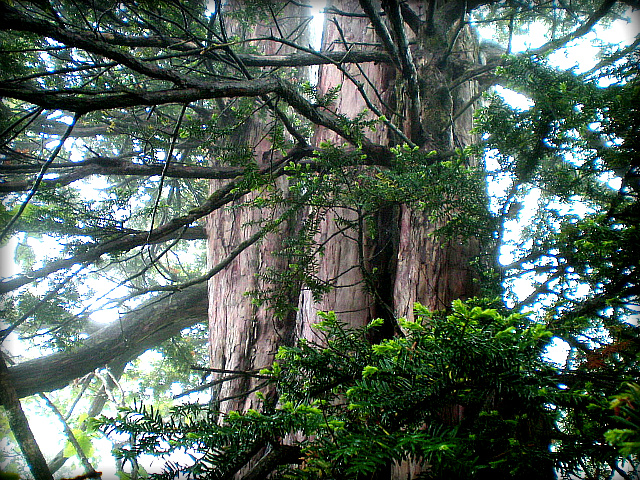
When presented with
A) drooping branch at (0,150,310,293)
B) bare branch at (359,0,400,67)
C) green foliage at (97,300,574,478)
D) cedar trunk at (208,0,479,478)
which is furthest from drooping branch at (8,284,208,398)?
green foliage at (97,300,574,478)

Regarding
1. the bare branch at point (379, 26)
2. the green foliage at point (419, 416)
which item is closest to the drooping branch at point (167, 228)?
the bare branch at point (379, 26)

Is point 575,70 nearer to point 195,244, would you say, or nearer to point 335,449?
point 335,449

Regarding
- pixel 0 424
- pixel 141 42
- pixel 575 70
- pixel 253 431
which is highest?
pixel 141 42

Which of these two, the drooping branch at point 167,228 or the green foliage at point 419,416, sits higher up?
the drooping branch at point 167,228

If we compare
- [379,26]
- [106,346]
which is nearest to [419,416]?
[379,26]

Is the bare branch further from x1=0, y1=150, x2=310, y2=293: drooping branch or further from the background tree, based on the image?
x1=0, y1=150, x2=310, y2=293: drooping branch

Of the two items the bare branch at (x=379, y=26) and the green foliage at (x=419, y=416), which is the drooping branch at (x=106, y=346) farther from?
the green foliage at (x=419, y=416)

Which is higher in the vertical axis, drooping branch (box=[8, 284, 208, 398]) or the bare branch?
the bare branch

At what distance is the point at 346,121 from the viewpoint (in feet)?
7.73

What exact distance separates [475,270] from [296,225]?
2.04 metres

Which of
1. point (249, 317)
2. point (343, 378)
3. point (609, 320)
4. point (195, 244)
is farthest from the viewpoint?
point (195, 244)

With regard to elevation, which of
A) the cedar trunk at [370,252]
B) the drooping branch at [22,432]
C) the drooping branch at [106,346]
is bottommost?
the drooping branch at [22,432]

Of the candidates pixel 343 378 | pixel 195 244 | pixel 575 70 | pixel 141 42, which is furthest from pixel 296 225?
pixel 195 244

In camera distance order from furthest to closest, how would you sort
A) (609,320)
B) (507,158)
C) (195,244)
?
(195,244) → (507,158) → (609,320)
